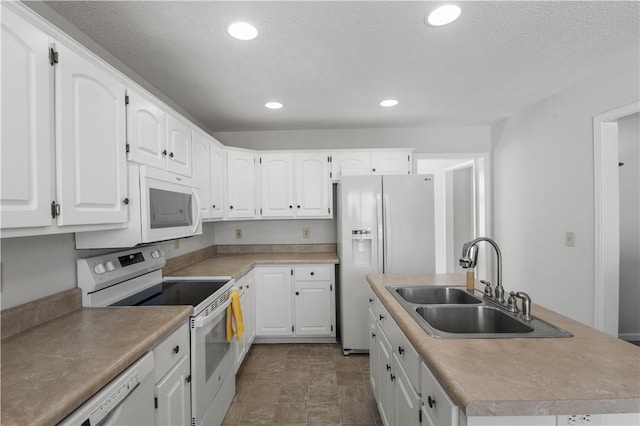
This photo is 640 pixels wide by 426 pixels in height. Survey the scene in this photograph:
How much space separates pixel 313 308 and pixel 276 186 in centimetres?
143

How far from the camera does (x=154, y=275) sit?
7.13 ft

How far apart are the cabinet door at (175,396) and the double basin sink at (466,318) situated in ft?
3.84

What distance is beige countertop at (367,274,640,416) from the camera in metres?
0.75

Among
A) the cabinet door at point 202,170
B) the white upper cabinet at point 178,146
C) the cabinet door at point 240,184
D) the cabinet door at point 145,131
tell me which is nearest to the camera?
the cabinet door at point 145,131

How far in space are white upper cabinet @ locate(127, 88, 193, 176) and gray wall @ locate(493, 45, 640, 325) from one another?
3.15 m

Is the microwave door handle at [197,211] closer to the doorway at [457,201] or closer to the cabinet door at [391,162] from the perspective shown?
the cabinet door at [391,162]

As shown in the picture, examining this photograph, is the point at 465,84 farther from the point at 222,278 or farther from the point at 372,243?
the point at 222,278

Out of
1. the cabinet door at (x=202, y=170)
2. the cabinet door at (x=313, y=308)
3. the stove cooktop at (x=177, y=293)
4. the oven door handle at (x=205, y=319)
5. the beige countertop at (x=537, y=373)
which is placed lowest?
the cabinet door at (x=313, y=308)

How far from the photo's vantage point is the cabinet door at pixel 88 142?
1.15 m

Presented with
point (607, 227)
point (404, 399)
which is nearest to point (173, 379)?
point (404, 399)

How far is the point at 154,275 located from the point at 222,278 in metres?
0.48

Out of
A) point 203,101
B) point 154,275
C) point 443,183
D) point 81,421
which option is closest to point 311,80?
point 203,101

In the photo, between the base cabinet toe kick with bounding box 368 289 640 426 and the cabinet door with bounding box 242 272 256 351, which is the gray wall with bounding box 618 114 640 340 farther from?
the cabinet door with bounding box 242 272 256 351

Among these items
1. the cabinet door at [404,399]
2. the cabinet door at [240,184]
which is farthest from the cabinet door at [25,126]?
the cabinet door at [240,184]
